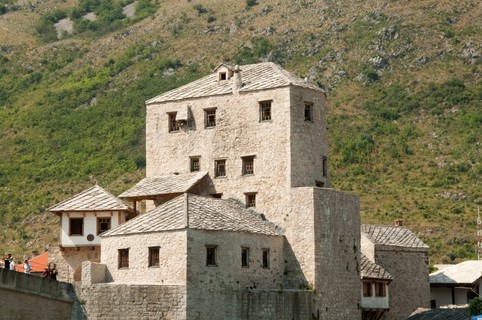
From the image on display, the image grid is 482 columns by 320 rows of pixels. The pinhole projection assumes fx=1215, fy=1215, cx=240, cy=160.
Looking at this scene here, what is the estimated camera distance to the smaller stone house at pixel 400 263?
8006cm

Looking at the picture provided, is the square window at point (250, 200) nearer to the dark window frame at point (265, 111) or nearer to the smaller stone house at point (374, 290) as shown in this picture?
the dark window frame at point (265, 111)

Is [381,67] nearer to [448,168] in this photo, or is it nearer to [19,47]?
[448,168]

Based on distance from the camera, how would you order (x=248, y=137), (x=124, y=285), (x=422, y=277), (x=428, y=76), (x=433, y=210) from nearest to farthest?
(x=124, y=285) → (x=248, y=137) → (x=422, y=277) → (x=433, y=210) → (x=428, y=76)

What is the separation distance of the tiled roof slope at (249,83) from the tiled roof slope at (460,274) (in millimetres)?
20396

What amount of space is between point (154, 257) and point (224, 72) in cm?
1539

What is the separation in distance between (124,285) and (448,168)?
213ft

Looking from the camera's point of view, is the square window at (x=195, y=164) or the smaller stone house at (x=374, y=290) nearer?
the square window at (x=195, y=164)

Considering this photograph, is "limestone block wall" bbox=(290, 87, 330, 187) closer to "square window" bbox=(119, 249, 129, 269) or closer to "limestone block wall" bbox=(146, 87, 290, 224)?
"limestone block wall" bbox=(146, 87, 290, 224)

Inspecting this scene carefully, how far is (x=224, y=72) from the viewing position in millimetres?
74000

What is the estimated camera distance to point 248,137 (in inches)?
2808

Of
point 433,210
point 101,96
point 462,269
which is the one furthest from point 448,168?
point 101,96

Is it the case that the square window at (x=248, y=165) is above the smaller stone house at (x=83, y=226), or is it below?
above

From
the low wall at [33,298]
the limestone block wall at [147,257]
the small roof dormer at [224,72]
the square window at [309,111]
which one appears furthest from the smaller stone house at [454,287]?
the low wall at [33,298]

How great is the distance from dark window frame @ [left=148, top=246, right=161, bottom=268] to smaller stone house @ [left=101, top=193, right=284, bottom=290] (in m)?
0.05
